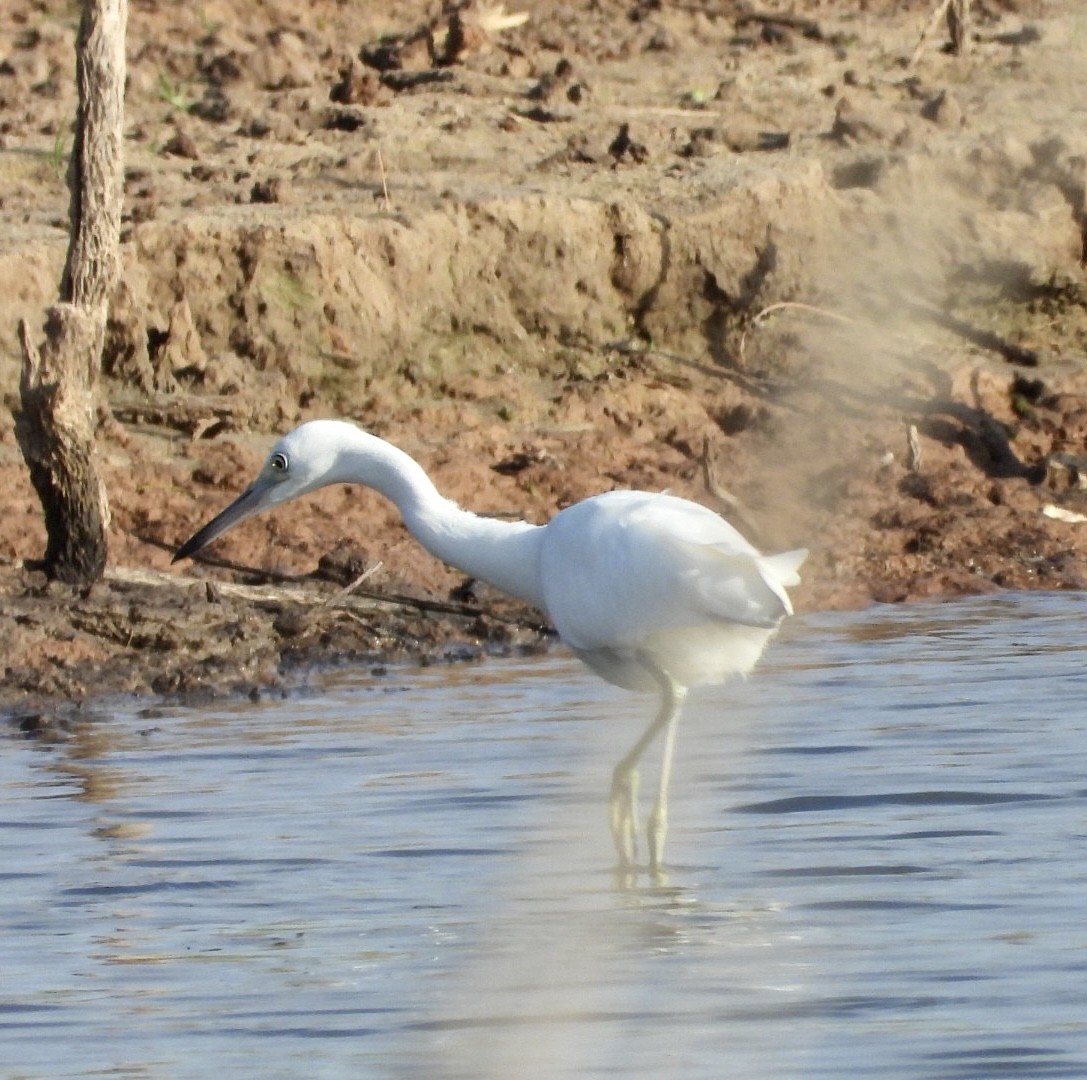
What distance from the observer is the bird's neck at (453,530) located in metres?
7.60

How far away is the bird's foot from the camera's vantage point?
765cm

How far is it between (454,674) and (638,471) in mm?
2142

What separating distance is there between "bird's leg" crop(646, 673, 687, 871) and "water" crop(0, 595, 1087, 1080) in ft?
0.29

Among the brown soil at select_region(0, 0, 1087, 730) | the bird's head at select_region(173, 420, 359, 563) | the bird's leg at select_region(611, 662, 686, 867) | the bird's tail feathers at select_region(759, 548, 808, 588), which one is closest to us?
the bird's tail feathers at select_region(759, 548, 808, 588)

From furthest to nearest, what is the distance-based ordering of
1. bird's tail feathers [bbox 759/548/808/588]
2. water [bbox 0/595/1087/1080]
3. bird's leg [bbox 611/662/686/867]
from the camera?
bird's leg [bbox 611/662/686/867]
bird's tail feathers [bbox 759/548/808/588]
water [bbox 0/595/1087/1080]

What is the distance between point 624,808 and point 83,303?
9.95 feet

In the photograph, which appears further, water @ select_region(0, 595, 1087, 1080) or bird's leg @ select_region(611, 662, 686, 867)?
bird's leg @ select_region(611, 662, 686, 867)

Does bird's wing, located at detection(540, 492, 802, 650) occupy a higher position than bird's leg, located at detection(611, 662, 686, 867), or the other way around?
bird's wing, located at detection(540, 492, 802, 650)

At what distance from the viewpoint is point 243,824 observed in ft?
25.0

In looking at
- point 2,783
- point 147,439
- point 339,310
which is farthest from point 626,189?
point 2,783

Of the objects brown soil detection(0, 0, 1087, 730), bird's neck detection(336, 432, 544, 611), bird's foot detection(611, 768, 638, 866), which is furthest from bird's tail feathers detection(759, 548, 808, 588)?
brown soil detection(0, 0, 1087, 730)

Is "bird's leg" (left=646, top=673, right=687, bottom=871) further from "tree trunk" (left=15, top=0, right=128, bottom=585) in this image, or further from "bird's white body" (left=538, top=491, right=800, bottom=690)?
"tree trunk" (left=15, top=0, right=128, bottom=585)

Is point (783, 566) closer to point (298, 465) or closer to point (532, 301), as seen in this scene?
point (298, 465)

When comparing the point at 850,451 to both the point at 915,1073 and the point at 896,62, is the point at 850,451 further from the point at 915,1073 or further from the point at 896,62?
the point at 915,1073
